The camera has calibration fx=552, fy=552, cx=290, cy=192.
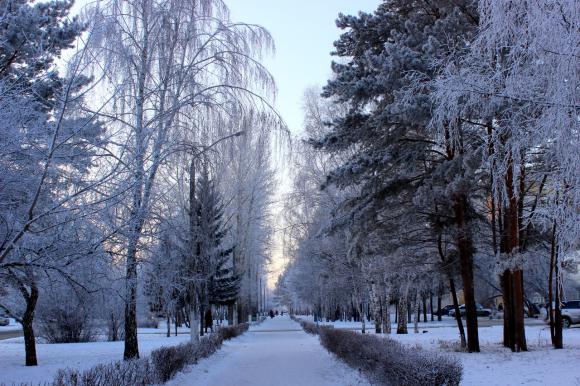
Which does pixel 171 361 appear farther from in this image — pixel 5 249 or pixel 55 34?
pixel 55 34

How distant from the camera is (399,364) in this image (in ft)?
24.7

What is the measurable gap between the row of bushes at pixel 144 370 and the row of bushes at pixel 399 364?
3.63 meters

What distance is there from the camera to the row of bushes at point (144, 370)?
21.3ft

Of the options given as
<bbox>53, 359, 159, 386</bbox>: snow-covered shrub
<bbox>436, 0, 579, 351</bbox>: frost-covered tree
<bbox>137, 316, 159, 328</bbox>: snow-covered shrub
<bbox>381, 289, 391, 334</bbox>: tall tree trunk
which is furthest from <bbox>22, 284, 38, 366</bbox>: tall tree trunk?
<bbox>137, 316, 159, 328</bbox>: snow-covered shrub

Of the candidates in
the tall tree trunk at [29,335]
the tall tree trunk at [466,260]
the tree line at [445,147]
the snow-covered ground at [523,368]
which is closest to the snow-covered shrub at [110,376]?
the snow-covered ground at [523,368]

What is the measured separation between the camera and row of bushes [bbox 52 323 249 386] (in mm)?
6498

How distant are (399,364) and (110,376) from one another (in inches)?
149

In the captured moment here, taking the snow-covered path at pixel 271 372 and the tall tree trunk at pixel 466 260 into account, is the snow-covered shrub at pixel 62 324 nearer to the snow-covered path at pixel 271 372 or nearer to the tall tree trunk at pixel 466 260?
the snow-covered path at pixel 271 372

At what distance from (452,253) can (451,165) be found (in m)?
4.38

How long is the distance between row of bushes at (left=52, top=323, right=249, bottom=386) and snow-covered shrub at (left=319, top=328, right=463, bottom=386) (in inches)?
143

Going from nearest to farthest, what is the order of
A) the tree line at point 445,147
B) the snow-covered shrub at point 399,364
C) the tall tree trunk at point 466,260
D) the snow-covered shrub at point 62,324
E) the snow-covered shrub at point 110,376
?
the snow-covered shrub at point 110,376
the snow-covered shrub at point 399,364
the tree line at point 445,147
the tall tree trunk at point 466,260
the snow-covered shrub at point 62,324

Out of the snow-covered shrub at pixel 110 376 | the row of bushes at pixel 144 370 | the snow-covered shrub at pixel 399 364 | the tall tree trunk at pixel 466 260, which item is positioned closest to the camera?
the snow-covered shrub at pixel 110 376

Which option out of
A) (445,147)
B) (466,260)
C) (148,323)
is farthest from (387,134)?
(148,323)

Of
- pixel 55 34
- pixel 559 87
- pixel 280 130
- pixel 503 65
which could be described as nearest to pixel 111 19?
pixel 55 34
